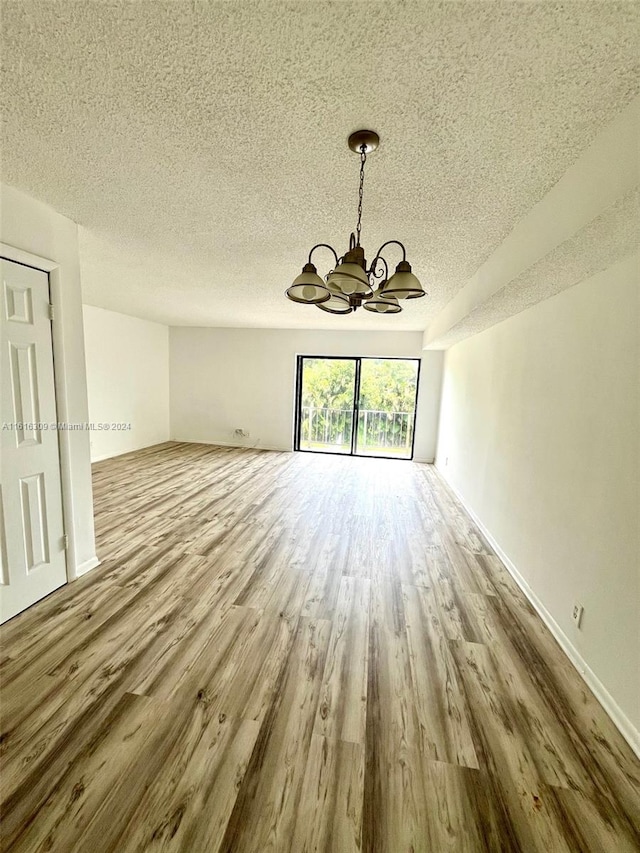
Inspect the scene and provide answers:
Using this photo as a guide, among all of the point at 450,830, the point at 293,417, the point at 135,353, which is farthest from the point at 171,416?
the point at 450,830

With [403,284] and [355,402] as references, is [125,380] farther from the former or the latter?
[403,284]

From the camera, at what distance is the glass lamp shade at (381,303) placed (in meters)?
1.78

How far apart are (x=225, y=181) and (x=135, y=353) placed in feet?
17.2

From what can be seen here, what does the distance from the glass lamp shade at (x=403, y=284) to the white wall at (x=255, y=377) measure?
15.2 ft

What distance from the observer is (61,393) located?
2.14m

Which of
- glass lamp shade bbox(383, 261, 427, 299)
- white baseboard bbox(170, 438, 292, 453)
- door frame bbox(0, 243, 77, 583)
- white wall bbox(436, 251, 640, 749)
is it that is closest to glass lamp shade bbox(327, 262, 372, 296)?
glass lamp shade bbox(383, 261, 427, 299)

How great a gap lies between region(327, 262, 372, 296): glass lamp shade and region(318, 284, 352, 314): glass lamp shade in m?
0.07

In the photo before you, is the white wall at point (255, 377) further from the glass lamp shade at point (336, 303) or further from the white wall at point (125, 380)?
the glass lamp shade at point (336, 303)

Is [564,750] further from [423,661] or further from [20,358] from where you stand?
[20,358]

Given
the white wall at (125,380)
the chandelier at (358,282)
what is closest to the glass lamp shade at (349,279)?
the chandelier at (358,282)

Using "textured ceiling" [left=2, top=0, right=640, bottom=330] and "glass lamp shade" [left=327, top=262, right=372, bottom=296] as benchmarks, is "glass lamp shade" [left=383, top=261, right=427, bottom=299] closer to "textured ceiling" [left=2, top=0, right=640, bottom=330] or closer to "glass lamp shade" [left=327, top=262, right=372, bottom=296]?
"glass lamp shade" [left=327, top=262, right=372, bottom=296]

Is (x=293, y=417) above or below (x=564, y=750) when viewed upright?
above

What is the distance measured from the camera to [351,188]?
1706 millimetres

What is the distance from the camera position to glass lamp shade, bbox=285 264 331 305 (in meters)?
1.68
